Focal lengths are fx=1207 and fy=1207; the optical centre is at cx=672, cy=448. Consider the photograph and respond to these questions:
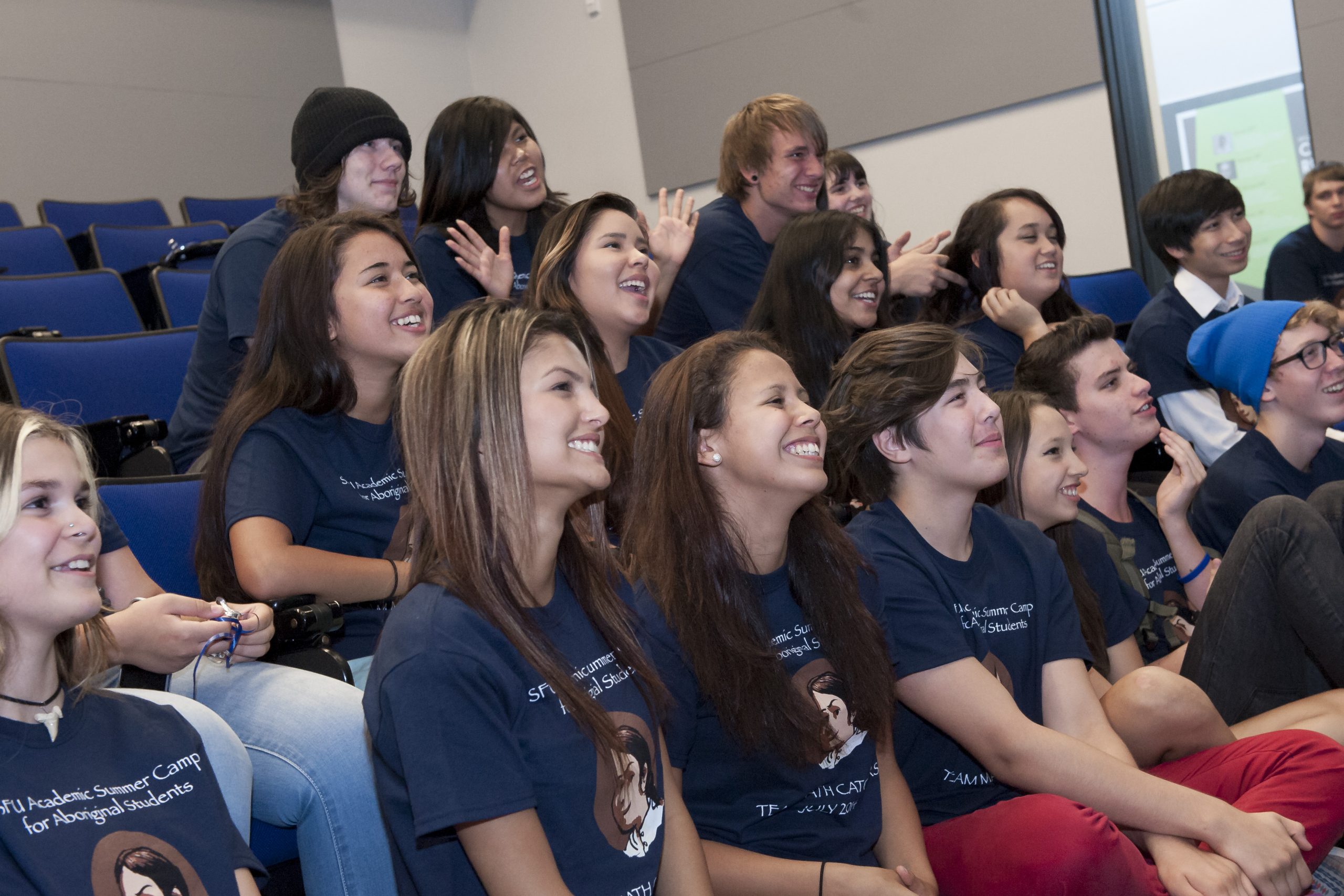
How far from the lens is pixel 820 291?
286 cm

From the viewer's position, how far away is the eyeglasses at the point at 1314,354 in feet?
8.94

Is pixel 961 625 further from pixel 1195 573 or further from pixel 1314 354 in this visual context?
pixel 1314 354

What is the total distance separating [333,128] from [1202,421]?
2.34 m

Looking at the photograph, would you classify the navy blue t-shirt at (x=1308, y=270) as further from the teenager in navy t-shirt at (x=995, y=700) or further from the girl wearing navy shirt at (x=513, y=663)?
the girl wearing navy shirt at (x=513, y=663)

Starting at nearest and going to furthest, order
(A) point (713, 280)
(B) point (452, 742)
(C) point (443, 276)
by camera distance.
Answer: (B) point (452, 742) < (C) point (443, 276) < (A) point (713, 280)

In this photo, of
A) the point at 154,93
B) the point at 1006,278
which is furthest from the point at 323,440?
the point at 154,93

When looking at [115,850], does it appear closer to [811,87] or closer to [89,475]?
[89,475]

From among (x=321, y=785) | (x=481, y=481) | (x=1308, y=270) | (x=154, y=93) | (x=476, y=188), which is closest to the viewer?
(x=481, y=481)

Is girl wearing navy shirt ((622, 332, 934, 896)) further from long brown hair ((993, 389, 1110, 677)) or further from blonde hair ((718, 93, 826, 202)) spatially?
blonde hair ((718, 93, 826, 202))

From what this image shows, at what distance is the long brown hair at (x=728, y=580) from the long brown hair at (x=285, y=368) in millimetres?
581

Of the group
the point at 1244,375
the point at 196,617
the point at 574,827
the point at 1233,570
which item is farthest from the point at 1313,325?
the point at 196,617

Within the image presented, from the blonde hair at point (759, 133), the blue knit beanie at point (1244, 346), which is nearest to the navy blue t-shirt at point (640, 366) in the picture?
the blonde hair at point (759, 133)

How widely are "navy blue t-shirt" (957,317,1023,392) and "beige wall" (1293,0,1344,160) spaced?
2.91 metres

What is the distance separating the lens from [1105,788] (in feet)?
5.75
